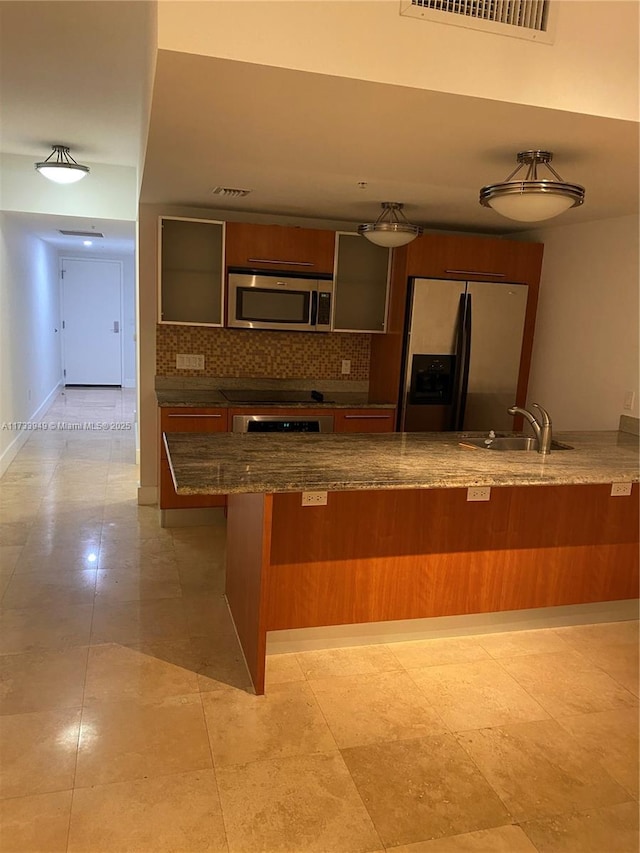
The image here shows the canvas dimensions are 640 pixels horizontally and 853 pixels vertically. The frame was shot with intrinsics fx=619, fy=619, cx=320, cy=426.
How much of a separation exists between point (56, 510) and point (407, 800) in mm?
3389

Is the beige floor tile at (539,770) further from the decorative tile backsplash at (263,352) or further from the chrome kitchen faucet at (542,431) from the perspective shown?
the decorative tile backsplash at (263,352)

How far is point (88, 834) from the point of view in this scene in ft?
Result: 5.79

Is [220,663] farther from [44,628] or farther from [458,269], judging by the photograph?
[458,269]

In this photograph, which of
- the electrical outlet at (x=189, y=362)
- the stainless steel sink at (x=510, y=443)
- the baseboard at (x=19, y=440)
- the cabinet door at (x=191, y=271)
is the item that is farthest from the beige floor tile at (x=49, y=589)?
the baseboard at (x=19, y=440)

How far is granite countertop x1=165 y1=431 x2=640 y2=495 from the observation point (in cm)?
224

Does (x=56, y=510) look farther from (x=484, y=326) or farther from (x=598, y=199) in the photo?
(x=598, y=199)

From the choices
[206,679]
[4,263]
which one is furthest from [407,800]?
[4,263]

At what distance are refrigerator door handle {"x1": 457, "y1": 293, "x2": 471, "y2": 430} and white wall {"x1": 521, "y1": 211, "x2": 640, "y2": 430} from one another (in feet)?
1.89

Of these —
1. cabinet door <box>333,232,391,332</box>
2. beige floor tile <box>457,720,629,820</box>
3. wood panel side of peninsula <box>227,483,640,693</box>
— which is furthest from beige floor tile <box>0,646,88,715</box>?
cabinet door <box>333,232,391,332</box>

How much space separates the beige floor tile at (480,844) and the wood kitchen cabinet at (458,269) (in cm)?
302

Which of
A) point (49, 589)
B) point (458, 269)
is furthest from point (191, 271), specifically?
point (49, 589)

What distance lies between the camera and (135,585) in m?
3.35

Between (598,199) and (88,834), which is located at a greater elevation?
(598,199)

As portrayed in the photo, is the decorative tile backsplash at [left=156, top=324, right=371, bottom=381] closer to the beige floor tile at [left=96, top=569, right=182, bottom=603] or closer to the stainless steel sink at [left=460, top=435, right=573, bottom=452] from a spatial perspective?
the beige floor tile at [left=96, top=569, right=182, bottom=603]
